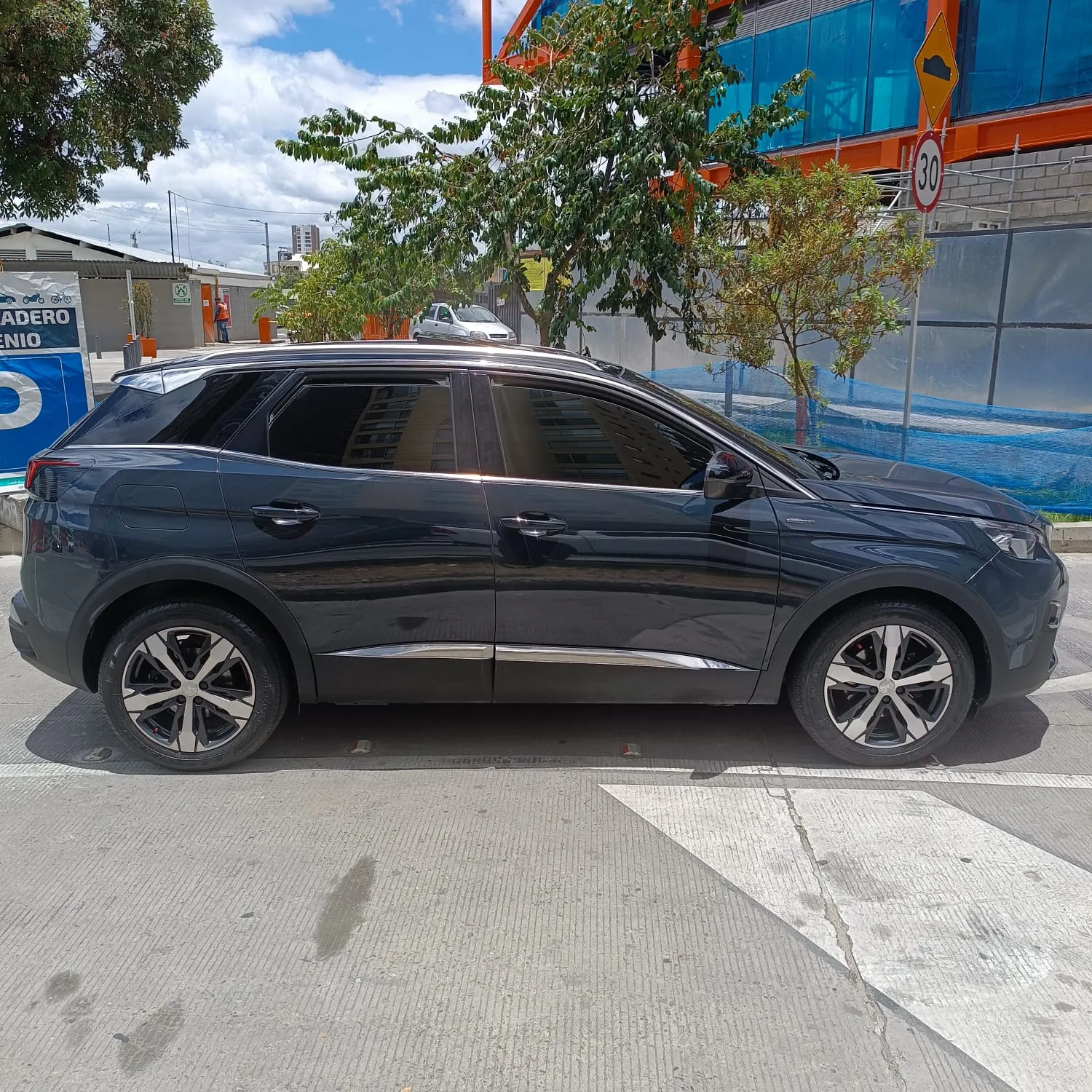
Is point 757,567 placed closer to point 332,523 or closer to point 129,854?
point 332,523

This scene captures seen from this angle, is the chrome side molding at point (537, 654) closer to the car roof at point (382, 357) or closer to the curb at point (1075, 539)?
the car roof at point (382, 357)

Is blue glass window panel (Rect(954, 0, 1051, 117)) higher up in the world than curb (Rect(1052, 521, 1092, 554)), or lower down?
higher up

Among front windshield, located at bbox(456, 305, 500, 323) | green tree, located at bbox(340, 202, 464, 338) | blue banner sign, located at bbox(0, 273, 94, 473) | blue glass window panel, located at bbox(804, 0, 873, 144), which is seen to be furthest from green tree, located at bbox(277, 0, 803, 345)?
front windshield, located at bbox(456, 305, 500, 323)

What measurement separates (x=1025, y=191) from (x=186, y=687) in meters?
19.7

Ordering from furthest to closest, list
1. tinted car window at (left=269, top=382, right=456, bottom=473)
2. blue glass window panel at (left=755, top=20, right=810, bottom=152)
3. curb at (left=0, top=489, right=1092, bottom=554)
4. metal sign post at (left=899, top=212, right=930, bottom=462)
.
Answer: blue glass window panel at (left=755, top=20, right=810, bottom=152)
metal sign post at (left=899, top=212, right=930, bottom=462)
curb at (left=0, top=489, right=1092, bottom=554)
tinted car window at (left=269, top=382, right=456, bottom=473)

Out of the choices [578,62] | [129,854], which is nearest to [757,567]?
[129,854]

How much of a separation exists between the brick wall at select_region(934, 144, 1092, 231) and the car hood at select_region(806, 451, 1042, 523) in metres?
14.6

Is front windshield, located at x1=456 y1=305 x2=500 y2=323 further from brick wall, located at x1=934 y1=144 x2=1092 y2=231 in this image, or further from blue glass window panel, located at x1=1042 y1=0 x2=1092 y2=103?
blue glass window panel, located at x1=1042 y1=0 x2=1092 y2=103

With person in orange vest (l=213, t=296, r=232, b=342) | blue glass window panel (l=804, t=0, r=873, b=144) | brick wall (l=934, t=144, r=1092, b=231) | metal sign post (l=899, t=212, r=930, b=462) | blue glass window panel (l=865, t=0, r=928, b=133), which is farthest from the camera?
person in orange vest (l=213, t=296, r=232, b=342)

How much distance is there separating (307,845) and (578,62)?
819 cm

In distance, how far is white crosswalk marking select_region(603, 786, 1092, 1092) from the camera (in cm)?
271

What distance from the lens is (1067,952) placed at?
9.85 ft

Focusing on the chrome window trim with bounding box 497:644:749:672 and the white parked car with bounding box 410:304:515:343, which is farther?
the white parked car with bounding box 410:304:515:343

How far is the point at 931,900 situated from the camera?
3.29 metres
